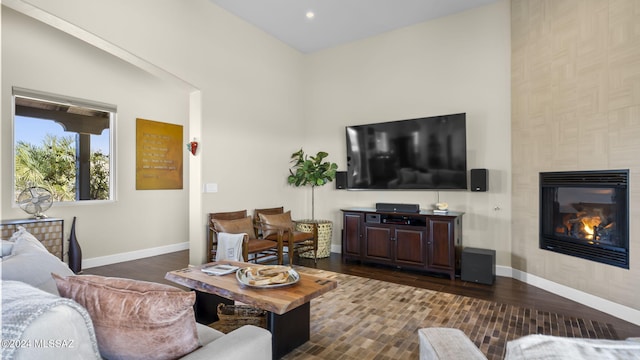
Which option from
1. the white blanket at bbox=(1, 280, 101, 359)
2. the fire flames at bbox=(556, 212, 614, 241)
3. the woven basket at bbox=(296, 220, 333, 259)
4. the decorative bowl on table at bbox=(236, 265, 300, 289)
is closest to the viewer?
the white blanket at bbox=(1, 280, 101, 359)

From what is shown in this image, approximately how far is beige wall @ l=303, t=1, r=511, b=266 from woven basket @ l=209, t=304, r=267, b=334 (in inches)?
131

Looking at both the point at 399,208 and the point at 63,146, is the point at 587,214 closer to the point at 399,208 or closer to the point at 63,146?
the point at 399,208

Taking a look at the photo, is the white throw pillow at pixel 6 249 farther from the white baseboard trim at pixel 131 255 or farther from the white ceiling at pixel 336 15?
the white ceiling at pixel 336 15

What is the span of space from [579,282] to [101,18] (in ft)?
18.7

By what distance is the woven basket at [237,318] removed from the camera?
2.34 metres

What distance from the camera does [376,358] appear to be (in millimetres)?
2229

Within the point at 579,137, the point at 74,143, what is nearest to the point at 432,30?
the point at 579,137

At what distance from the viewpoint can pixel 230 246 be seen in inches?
157

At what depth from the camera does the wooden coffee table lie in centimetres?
206

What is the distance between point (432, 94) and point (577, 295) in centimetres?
318

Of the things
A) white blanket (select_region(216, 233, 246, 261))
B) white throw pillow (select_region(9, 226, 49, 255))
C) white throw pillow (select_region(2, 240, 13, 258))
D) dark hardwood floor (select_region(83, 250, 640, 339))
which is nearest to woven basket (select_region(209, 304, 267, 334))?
white throw pillow (select_region(9, 226, 49, 255))

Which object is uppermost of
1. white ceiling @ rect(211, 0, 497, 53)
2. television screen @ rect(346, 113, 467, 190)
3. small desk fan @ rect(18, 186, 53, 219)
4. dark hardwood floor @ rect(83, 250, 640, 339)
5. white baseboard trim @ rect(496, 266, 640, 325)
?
white ceiling @ rect(211, 0, 497, 53)

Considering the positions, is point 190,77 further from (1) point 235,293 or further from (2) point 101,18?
(1) point 235,293

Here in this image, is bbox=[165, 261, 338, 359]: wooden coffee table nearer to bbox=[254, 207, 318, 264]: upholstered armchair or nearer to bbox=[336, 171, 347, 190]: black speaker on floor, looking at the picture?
bbox=[254, 207, 318, 264]: upholstered armchair
